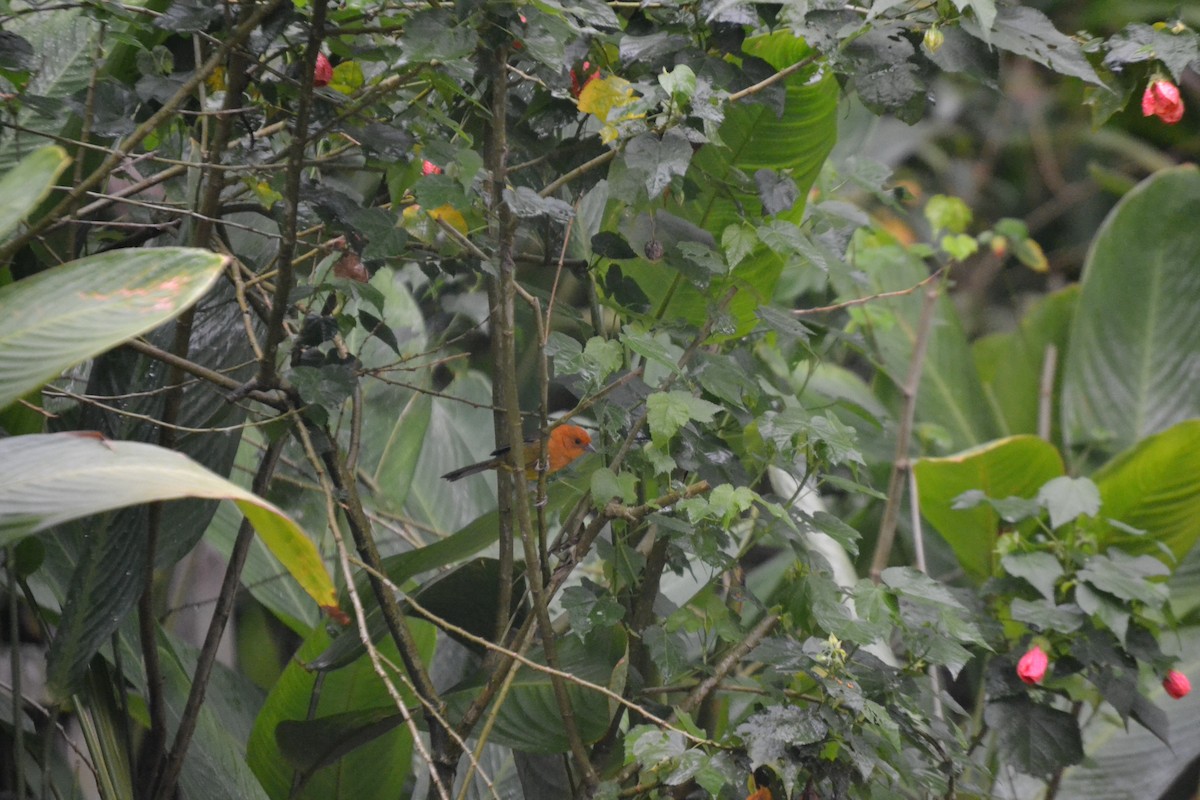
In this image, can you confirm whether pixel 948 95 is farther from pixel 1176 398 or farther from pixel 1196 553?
pixel 1196 553

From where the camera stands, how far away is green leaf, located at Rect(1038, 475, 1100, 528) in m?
1.38

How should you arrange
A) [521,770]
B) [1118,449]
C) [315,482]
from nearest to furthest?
[521,770] → [315,482] → [1118,449]

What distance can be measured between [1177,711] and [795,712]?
112 cm

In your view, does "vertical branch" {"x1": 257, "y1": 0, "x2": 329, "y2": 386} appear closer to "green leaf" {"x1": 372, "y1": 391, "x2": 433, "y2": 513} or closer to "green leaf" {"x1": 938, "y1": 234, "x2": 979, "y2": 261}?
"green leaf" {"x1": 372, "y1": 391, "x2": 433, "y2": 513}

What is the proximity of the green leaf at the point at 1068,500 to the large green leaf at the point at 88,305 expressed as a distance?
109cm

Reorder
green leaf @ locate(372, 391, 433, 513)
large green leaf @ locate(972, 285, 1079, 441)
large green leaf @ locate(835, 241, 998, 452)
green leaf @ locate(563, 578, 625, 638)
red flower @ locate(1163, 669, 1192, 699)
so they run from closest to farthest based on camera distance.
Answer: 1. green leaf @ locate(563, 578, 625, 638)
2. red flower @ locate(1163, 669, 1192, 699)
3. green leaf @ locate(372, 391, 433, 513)
4. large green leaf @ locate(835, 241, 998, 452)
5. large green leaf @ locate(972, 285, 1079, 441)

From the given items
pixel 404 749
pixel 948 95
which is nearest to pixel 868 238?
pixel 404 749

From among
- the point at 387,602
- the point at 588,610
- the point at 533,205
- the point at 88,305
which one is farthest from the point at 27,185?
the point at 588,610

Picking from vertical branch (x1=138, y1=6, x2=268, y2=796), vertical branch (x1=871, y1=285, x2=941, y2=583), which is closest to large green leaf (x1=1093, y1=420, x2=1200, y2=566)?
vertical branch (x1=871, y1=285, x2=941, y2=583)

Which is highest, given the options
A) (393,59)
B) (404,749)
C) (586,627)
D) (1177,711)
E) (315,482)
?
(393,59)

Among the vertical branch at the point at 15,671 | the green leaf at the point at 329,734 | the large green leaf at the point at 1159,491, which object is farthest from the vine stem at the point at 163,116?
the large green leaf at the point at 1159,491

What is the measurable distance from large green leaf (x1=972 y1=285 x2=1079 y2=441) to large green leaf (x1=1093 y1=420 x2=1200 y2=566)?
0.67 metres

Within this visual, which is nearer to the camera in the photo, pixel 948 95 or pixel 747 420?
pixel 747 420

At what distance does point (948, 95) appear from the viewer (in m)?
3.92
